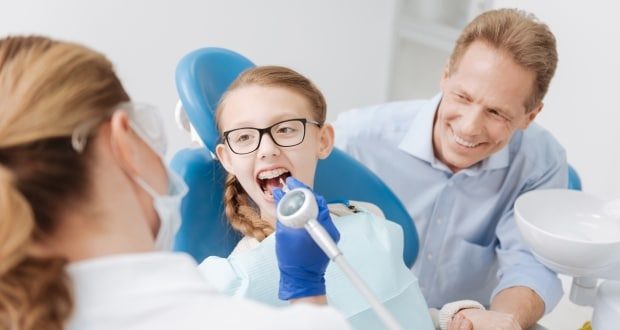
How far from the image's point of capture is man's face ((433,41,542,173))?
4.57ft

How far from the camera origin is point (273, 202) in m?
1.23

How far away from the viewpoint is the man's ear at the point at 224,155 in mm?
1265

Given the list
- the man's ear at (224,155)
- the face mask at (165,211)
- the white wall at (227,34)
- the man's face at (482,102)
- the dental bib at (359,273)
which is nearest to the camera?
the face mask at (165,211)

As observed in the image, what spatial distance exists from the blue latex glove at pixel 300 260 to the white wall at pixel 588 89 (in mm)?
1513

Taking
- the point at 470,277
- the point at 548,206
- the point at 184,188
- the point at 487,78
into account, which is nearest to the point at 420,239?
the point at 470,277

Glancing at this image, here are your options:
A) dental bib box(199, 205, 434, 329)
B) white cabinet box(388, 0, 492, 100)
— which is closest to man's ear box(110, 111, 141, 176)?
dental bib box(199, 205, 434, 329)

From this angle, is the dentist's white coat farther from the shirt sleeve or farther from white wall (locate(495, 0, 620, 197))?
white wall (locate(495, 0, 620, 197))

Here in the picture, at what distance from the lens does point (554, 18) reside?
7.60ft

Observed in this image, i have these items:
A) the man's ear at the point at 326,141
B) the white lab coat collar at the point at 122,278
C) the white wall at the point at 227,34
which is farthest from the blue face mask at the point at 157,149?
the white wall at the point at 227,34

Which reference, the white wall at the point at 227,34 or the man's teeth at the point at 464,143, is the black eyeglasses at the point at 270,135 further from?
the white wall at the point at 227,34

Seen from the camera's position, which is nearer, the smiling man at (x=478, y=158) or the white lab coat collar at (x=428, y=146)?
the smiling man at (x=478, y=158)

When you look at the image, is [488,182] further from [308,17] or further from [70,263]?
[308,17]

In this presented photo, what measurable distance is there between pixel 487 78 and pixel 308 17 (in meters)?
1.71

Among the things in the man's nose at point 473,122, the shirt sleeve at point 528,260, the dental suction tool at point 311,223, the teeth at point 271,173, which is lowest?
the shirt sleeve at point 528,260
